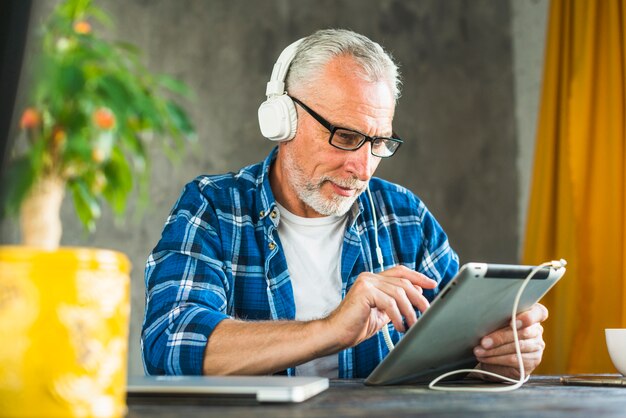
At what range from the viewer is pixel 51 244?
0.50 metres

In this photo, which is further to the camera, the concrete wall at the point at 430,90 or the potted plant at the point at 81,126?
the concrete wall at the point at 430,90

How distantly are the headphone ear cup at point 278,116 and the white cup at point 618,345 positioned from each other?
83 centimetres

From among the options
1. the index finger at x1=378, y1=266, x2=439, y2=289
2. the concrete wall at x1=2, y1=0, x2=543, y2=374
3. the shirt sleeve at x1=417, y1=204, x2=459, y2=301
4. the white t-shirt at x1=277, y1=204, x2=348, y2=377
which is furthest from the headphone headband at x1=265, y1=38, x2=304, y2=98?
the concrete wall at x1=2, y1=0, x2=543, y2=374

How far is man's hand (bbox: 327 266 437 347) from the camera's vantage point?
119 cm

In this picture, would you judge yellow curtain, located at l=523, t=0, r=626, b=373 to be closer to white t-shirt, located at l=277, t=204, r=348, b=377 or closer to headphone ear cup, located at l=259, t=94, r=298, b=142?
white t-shirt, located at l=277, t=204, r=348, b=377

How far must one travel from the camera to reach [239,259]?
1.63 meters

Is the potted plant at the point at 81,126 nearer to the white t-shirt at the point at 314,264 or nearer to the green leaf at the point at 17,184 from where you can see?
the green leaf at the point at 17,184

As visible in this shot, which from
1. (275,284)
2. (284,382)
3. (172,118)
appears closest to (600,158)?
(275,284)

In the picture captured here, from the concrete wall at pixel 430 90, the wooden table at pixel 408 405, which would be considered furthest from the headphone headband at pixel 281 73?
the concrete wall at pixel 430 90

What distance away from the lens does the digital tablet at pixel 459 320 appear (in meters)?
1.04

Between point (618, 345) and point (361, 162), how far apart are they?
0.68 m

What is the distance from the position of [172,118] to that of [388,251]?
1.33 metres

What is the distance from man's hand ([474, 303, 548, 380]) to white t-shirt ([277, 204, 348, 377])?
0.41 meters

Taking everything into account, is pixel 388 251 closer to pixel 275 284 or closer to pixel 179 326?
pixel 275 284
